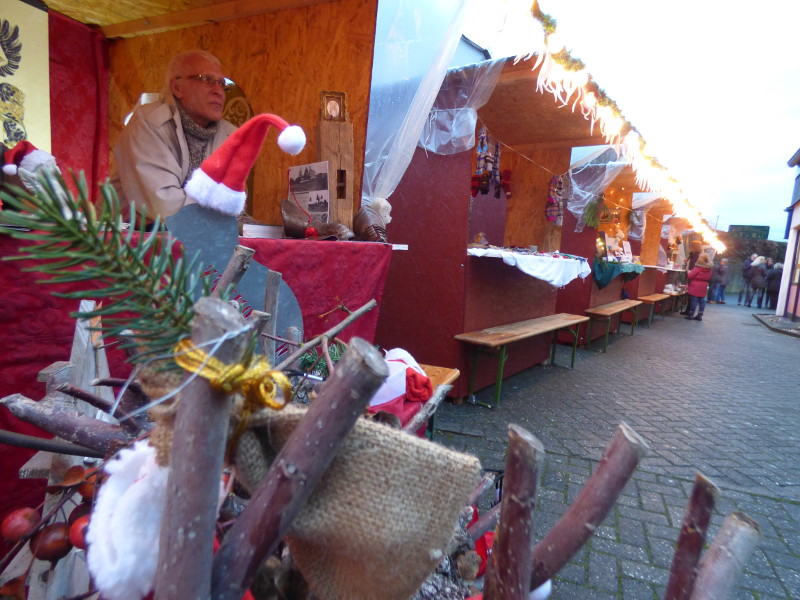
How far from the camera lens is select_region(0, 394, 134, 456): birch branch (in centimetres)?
88

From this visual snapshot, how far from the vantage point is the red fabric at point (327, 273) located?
255 cm

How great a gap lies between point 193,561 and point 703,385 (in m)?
7.18

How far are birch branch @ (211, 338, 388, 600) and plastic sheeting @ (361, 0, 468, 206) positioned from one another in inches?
135

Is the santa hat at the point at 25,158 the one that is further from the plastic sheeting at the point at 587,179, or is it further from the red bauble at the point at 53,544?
the plastic sheeting at the point at 587,179

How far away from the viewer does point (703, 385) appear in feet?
20.1

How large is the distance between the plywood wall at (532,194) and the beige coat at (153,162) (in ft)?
19.6

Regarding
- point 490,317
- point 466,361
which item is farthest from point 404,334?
point 490,317

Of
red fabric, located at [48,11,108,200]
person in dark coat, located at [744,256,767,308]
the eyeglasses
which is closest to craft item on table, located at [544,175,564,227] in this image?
the eyeglasses

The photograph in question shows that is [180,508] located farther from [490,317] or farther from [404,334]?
[490,317]

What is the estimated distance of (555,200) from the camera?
734 cm

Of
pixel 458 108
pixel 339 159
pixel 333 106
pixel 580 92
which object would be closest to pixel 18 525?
pixel 339 159

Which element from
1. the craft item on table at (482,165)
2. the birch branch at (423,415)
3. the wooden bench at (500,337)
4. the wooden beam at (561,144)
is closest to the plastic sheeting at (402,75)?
the wooden bench at (500,337)

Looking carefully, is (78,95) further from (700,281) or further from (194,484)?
(700,281)

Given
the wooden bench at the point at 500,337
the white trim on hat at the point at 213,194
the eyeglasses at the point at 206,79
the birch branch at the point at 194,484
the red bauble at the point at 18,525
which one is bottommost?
the wooden bench at the point at 500,337
